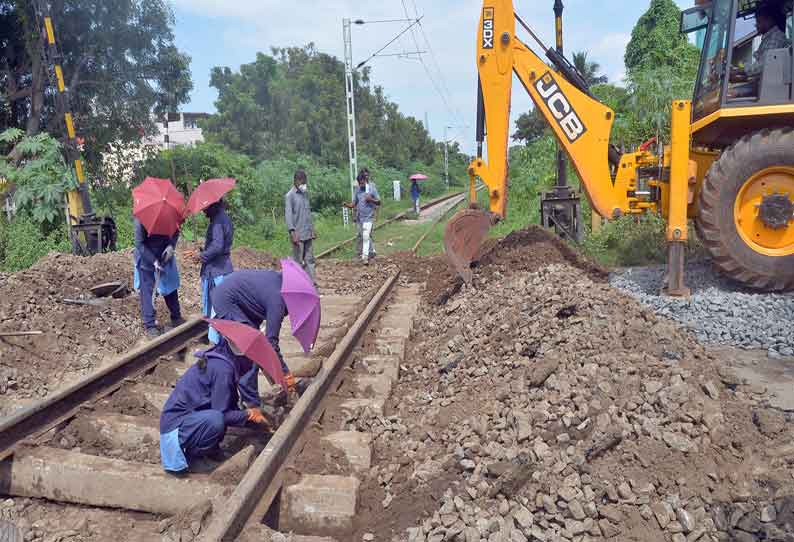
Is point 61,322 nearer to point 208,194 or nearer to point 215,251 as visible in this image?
point 215,251

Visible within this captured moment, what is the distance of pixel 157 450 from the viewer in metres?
4.37

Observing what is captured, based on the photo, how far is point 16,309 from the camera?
7645 mm

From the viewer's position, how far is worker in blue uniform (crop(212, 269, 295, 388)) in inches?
173

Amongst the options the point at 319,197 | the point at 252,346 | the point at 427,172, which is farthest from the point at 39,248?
the point at 427,172

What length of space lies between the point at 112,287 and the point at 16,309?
142 centimetres

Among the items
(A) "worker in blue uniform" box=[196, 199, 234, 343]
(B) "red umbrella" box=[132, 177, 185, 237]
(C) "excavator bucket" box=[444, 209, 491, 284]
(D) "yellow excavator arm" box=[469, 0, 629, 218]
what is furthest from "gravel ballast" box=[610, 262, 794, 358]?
(B) "red umbrella" box=[132, 177, 185, 237]

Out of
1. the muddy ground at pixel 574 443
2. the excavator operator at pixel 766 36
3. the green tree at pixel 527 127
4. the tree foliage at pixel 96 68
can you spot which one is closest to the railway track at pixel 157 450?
the muddy ground at pixel 574 443

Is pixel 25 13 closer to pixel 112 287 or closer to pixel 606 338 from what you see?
pixel 112 287

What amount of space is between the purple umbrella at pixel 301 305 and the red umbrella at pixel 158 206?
292cm

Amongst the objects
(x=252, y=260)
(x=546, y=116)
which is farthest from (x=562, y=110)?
(x=252, y=260)

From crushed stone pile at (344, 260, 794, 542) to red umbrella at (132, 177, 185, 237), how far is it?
10.5 feet

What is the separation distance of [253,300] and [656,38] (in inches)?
1436

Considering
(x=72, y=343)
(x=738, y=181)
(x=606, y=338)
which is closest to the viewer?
(x=606, y=338)

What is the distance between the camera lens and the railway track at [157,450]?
3600mm
